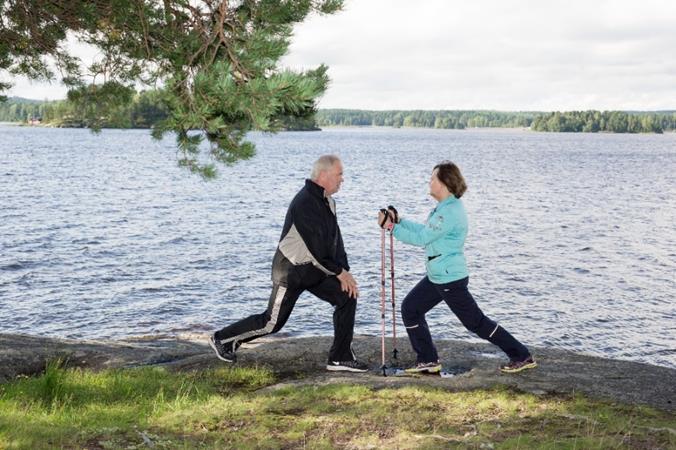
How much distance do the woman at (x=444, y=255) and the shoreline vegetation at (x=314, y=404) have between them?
0.60 metres

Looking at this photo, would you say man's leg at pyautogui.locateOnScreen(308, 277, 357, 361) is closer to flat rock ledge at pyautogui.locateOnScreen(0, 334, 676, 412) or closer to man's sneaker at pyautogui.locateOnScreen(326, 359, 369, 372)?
man's sneaker at pyautogui.locateOnScreen(326, 359, 369, 372)

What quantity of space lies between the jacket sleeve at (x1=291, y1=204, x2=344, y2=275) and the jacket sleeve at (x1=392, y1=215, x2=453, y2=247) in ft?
2.49

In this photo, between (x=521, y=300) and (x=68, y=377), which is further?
(x=521, y=300)

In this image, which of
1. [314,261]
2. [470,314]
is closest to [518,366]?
[470,314]

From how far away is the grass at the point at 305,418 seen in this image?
5680 millimetres

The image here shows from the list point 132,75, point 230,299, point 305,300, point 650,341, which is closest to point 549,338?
point 650,341

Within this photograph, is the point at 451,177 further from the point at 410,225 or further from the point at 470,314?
the point at 470,314

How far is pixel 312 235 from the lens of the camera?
297 inches

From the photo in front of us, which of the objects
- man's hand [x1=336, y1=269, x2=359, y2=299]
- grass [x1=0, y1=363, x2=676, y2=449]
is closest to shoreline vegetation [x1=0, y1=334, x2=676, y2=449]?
grass [x1=0, y1=363, x2=676, y2=449]

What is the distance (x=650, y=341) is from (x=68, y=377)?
1354 centimetres

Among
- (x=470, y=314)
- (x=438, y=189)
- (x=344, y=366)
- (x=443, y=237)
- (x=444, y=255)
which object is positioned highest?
(x=438, y=189)

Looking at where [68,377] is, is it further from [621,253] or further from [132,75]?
[621,253]

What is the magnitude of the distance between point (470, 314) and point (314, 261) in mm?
1730

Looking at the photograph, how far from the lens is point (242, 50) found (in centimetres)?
707
